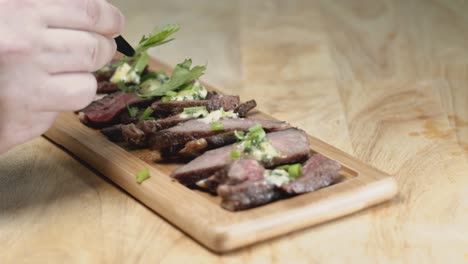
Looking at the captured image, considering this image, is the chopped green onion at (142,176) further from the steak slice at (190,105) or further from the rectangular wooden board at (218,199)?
the steak slice at (190,105)

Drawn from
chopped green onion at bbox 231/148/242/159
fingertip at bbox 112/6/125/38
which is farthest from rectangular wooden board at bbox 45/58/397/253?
fingertip at bbox 112/6/125/38

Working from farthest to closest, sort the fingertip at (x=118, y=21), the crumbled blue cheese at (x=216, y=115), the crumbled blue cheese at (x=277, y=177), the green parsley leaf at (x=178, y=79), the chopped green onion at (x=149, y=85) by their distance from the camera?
the chopped green onion at (x=149, y=85) → the green parsley leaf at (x=178, y=79) → the crumbled blue cheese at (x=216, y=115) → the fingertip at (x=118, y=21) → the crumbled blue cheese at (x=277, y=177)

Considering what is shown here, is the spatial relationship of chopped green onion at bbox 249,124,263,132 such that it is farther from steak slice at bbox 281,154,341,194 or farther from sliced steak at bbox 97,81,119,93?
sliced steak at bbox 97,81,119,93

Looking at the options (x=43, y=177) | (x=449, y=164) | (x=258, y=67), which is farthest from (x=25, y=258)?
(x=258, y=67)

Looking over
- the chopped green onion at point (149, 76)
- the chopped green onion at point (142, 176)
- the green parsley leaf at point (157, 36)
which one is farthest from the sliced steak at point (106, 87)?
the chopped green onion at point (142, 176)

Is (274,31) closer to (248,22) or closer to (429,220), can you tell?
(248,22)

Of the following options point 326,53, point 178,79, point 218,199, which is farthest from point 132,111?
point 326,53
